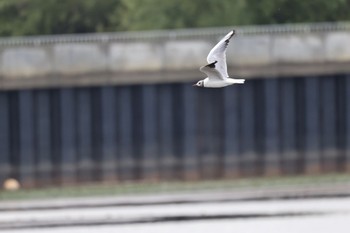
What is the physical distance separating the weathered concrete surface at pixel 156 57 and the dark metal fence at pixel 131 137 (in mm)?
389

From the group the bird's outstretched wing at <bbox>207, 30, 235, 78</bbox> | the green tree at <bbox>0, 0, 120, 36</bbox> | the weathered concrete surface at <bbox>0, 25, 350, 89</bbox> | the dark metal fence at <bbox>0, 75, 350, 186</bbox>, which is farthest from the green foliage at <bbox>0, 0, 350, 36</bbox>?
the bird's outstretched wing at <bbox>207, 30, 235, 78</bbox>

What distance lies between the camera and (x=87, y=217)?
36.3 metres

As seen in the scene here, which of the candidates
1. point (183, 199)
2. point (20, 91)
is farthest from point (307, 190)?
A: point (20, 91)

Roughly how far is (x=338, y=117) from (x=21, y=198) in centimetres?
901

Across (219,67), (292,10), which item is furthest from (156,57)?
(219,67)

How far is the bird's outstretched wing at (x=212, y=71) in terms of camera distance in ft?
76.2

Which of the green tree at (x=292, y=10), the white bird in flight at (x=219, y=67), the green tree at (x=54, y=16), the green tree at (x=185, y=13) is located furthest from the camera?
the green tree at (x=54, y=16)

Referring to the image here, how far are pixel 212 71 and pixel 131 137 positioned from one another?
18.6m

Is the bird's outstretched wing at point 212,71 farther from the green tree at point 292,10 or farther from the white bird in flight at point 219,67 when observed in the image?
the green tree at point 292,10

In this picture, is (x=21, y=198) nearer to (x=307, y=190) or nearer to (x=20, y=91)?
(x=20, y=91)

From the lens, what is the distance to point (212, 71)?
78.2 feet

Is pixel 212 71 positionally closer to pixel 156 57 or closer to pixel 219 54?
pixel 219 54

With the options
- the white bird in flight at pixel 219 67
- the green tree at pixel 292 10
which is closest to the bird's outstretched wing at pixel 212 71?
the white bird in flight at pixel 219 67

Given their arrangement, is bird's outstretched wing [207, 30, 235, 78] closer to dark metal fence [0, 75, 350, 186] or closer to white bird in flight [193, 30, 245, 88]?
white bird in flight [193, 30, 245, 88]
